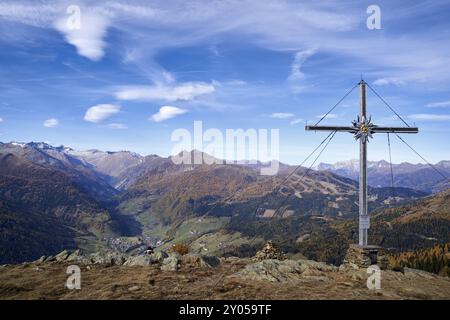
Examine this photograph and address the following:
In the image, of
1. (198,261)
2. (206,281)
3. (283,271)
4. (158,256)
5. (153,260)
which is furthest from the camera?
(158,256)

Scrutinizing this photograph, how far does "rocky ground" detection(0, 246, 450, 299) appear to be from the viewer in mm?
18625

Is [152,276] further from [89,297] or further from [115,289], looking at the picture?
[89,297]

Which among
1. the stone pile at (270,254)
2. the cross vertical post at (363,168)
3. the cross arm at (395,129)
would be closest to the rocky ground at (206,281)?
the cross vertical post at (363,168)

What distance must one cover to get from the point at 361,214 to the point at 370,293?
890 centimetres

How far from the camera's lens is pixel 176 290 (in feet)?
63.6

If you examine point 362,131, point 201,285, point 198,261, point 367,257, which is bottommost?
point 198,261

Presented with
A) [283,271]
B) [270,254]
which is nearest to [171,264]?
[283,271]

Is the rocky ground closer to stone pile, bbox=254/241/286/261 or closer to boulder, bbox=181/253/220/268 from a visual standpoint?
boulder, bbox=181/253/220/268

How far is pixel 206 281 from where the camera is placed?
21703mm

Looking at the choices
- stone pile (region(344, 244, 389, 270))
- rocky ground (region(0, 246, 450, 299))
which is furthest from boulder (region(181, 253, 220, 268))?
stone pile (region(344, 244, 389, 270))

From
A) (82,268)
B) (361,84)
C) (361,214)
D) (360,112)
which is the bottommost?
(82,268)

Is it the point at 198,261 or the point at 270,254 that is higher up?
the point at 198,261

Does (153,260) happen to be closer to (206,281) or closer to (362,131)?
(206,281)
